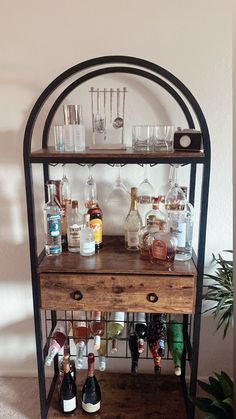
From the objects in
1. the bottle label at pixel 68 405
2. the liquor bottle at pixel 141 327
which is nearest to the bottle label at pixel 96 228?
the liquor bottle at pixel 141 327

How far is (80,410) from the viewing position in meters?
1.59

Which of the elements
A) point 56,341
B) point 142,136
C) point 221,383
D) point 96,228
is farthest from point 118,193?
point 221,383

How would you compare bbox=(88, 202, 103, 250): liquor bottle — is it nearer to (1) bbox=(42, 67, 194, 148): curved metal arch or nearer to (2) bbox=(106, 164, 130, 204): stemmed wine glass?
(2) bbox=(106, 164, 130, 204): stemmed wine glass

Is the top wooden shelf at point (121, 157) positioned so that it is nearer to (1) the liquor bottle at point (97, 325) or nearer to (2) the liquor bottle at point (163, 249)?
(2) the liquor bottle at point (163, 249)

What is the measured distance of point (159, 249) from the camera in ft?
4.40

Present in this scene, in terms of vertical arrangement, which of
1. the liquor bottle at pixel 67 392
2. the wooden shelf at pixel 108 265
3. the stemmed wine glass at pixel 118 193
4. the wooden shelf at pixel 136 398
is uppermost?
the stemmed wine glass at pixel 118 193

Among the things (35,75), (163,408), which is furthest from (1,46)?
(163,408)

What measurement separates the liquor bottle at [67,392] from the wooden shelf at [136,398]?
0.03 meters

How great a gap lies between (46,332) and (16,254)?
42 cm

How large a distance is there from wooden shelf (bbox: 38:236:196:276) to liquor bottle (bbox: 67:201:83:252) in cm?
3

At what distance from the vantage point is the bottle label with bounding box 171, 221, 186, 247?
134 centimetres

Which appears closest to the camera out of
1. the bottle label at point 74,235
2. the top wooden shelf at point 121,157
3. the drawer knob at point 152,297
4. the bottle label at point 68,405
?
the top wooden shelf at point 121,157

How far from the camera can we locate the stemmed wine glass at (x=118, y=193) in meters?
1.61

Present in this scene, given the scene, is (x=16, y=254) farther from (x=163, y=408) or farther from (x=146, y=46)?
(x=146, y=46)
